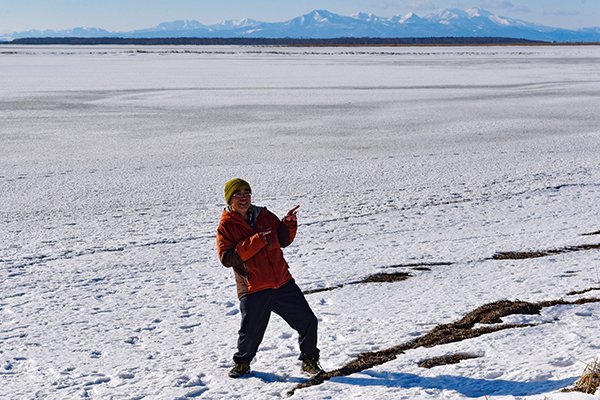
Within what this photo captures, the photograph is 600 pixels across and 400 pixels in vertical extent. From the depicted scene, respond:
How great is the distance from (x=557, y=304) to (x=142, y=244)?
408cm

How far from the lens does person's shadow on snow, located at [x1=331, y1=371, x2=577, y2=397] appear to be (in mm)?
3678

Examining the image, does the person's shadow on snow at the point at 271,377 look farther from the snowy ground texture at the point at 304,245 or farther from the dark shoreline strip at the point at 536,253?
the dark shoreline strip at the point at 536,253

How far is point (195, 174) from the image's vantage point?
1100cm

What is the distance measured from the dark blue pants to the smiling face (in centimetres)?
49

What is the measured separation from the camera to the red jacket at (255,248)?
3912 millimetres

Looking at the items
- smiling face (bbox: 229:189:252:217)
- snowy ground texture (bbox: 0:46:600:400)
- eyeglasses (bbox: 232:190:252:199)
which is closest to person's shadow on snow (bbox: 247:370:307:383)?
snowy ground texture (bbox: 0:46:600:400)

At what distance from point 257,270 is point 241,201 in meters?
0.41

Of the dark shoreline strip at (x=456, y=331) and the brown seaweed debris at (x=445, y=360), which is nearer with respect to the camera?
the brown seaweed debris at (x=445, y=360)

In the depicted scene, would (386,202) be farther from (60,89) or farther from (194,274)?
(60,89)

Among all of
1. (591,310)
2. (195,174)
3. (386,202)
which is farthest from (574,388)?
(195,174)

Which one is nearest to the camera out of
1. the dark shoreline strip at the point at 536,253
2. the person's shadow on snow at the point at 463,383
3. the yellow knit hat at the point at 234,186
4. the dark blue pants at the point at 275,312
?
the person's shadow on snow at the point at 463,383

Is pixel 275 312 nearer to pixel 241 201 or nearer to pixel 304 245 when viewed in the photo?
pixel 241 201

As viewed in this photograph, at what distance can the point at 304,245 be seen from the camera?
746 cm

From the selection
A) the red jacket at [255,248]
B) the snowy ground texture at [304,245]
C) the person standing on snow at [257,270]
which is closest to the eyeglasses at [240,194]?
the person standing on snow at [257,270]
